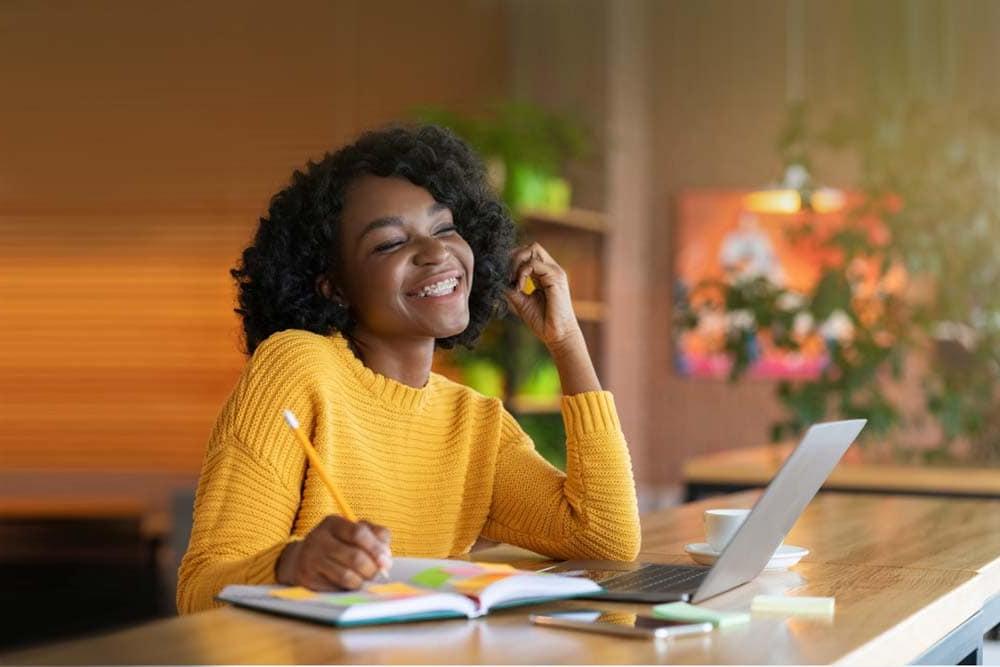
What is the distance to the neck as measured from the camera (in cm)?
196

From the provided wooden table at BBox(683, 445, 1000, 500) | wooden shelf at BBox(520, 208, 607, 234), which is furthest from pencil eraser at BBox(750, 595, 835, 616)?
wooden shelf at BBox(520, 208, 607, 234)

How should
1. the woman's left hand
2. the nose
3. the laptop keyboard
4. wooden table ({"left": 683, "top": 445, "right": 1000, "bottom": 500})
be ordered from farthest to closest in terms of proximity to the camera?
wooden table ({"left": 683, "top": 445, "right": 1000, "bottom": 500})
the woman's left hand
the nose
the laptop keyboard

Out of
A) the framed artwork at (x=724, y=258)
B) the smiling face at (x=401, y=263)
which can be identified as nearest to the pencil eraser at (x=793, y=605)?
the smiling face at (x=401, y=263)

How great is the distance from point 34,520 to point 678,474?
3183mm

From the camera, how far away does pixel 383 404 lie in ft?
6.28

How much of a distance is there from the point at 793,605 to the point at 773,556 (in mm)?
357

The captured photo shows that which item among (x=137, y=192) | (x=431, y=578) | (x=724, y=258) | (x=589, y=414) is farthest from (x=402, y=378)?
(x=724, y=258)

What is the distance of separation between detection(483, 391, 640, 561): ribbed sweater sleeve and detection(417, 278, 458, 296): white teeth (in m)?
0.23

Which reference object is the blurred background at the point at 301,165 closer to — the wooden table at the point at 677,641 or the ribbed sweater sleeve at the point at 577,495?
the ribbed sweater sleeve at the point at 577,495

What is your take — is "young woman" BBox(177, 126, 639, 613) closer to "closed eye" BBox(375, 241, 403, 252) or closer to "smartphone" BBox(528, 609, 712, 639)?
"closed eye" BBox(375, 241, 403, 252)

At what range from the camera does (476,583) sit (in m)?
1.42

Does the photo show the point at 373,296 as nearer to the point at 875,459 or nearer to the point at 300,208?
the point at 300,208

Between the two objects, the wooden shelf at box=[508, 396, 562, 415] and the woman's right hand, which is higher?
the woman's right hand

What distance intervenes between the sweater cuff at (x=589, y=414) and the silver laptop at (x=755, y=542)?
0.87 feet
